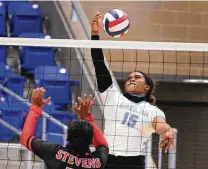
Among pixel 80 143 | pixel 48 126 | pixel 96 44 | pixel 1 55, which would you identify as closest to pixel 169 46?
pixel 96 44

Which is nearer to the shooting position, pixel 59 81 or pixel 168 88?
pixel 59 81

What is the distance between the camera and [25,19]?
9906mm

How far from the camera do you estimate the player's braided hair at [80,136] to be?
402 centimetres

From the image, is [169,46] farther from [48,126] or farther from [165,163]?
[48,126]

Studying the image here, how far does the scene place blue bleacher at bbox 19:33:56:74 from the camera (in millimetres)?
9086

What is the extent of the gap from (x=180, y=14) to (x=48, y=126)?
2764 mm

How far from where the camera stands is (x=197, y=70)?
9453 mm

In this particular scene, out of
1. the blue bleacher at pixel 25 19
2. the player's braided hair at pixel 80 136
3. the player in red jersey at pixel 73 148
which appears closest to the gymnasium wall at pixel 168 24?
the blue bleacher at pixel 25 19

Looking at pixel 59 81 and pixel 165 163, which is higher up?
pixel 59 81

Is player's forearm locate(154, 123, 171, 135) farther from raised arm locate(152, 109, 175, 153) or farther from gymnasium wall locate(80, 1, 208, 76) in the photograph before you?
gymnasium wall locate(80, 1, 208, 76)

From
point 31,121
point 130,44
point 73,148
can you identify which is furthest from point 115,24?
point 73,148

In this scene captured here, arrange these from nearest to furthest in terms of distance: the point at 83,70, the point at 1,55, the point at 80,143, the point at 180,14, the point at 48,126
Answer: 1. the point at 80,143
2. the point at 48,126
3. the point at 83,70
4. the point at 1,55
5. the point at 180,14

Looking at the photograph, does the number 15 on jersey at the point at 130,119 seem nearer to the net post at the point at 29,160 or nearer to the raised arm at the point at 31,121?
the raised arm at the point at 31,121

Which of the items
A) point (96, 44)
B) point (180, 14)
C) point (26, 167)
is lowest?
point (26, 167)
